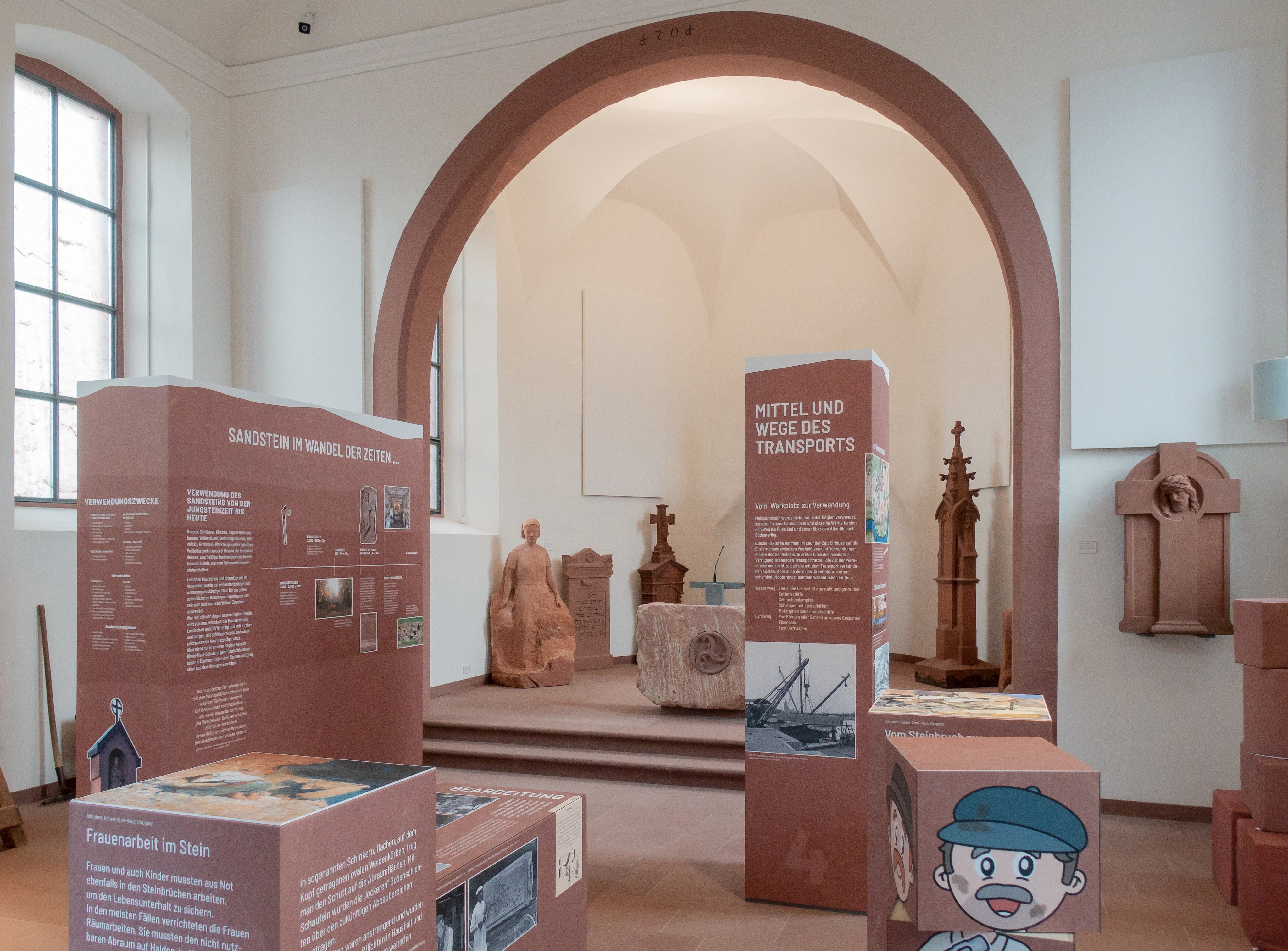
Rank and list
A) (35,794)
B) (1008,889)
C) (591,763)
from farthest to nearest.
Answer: (591,763) < (35,794) < (1008,889)

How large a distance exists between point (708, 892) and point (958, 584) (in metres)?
5.08

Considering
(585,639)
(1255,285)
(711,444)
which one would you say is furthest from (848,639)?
(711,444)

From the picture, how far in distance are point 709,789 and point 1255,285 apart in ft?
13.3

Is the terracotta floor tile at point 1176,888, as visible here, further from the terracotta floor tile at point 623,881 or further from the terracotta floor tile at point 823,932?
the terracotta floor tile at point 623,881

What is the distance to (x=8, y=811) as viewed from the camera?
4.75 meters

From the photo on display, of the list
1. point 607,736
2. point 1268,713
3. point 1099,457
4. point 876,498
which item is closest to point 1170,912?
point 1268,713

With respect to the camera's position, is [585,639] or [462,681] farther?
[585,639]

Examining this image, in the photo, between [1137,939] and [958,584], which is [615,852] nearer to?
[1137,939]

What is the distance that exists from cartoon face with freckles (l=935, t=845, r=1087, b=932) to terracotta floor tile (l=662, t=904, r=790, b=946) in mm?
1883

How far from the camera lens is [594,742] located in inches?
252

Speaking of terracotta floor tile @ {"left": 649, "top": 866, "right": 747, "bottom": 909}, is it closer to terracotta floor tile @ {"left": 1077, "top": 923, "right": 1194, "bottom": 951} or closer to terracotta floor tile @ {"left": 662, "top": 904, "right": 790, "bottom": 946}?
terracotta floor tile @ {"left": 662, "top": 904, "right": 790, "bottom": 946}

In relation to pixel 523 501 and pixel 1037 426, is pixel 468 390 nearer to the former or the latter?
pixel 523 501

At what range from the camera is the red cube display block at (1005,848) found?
2049 millimetres

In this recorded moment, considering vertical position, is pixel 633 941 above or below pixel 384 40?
below
